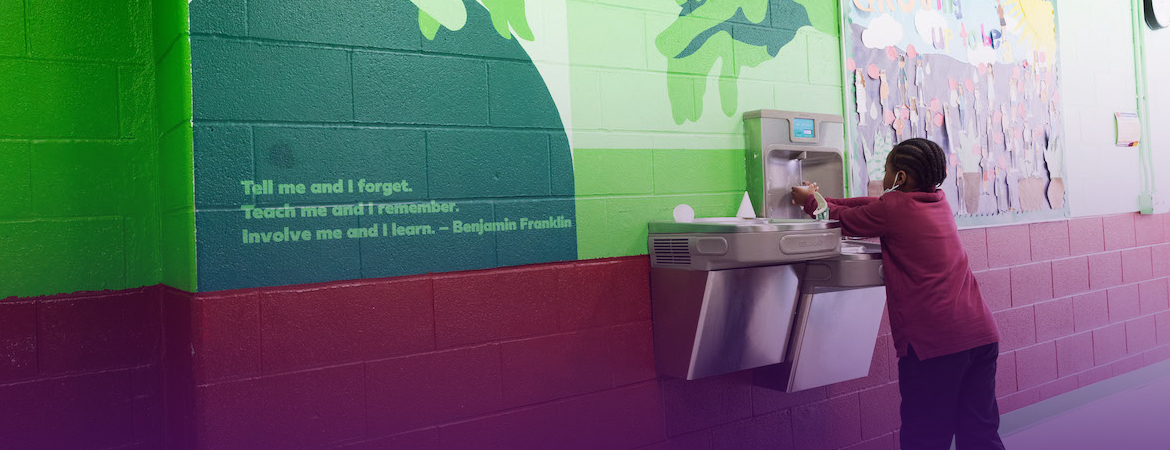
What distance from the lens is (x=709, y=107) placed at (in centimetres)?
262

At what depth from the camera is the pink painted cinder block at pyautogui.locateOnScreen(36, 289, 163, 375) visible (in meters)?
1.92

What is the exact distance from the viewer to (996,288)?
11.6 ft

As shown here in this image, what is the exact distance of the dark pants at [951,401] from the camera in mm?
2330

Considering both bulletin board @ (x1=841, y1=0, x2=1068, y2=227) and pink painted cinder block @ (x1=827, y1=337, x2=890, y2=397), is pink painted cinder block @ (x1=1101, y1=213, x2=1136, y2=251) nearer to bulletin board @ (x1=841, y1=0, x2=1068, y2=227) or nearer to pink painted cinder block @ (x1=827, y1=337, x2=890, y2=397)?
bulletin board @ (x1=841, y1=0, x2=1068, y2=227)

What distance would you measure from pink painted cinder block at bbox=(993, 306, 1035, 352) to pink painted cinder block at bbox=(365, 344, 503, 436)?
101 inches

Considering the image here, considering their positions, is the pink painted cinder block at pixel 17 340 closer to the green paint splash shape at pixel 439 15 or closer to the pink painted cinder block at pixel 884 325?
the green paint splash shape at pixel 439 15

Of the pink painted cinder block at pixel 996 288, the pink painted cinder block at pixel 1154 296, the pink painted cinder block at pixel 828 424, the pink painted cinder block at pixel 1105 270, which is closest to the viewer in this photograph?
the pink painted cinder block at pixel 828 424

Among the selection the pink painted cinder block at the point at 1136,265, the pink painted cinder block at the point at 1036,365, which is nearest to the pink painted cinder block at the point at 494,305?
the pink painted cinder block at the point at 1036,365

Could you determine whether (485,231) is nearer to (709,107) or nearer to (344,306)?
(344,306)

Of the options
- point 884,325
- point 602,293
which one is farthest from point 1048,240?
point 602,293

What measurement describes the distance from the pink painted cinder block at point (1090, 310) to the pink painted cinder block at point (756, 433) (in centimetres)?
216

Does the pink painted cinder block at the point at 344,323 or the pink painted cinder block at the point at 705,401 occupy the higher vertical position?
the pink painted cinder block at the point at 344,323

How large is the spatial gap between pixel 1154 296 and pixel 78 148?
537cm

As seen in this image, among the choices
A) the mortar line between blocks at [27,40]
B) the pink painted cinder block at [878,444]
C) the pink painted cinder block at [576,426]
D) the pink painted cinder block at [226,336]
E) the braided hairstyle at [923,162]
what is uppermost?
the mortar line between blocks at [27,40]
